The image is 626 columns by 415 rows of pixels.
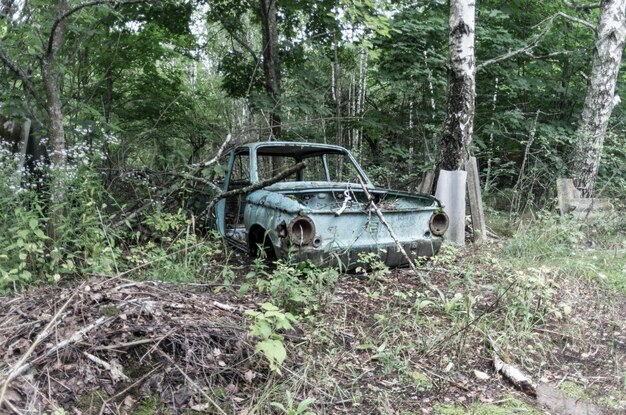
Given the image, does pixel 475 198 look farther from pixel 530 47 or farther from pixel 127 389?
pixel 127 389

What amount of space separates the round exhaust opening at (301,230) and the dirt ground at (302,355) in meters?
0.66

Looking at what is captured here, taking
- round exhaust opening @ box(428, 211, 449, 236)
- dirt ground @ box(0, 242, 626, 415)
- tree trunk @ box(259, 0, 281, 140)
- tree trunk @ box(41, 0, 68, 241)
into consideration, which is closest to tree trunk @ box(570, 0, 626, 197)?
round exhaust opening @ box(428, 211, 449, 236)

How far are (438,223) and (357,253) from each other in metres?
1.15

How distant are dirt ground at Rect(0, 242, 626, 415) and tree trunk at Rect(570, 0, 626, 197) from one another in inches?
195

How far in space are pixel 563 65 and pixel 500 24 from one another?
6.90 feet

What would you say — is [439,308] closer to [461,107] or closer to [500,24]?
[461,107]

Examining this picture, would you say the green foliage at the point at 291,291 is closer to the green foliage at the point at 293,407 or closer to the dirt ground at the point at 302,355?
the dirt ground at the point at 302,355

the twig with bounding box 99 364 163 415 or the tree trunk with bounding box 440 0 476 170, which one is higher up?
the tree trunk with bounding box 440 0 476 170

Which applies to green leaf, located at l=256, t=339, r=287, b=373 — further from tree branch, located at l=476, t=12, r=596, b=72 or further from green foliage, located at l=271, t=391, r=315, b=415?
tree branch, located at l=476, t=12, r=596, b=72

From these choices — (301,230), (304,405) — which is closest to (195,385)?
(304,405)

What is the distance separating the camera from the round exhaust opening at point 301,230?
4.26 meters

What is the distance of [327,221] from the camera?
4496 mm

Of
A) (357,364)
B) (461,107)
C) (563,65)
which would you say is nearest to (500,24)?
(563,65)

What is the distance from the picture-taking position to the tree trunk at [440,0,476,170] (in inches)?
269
